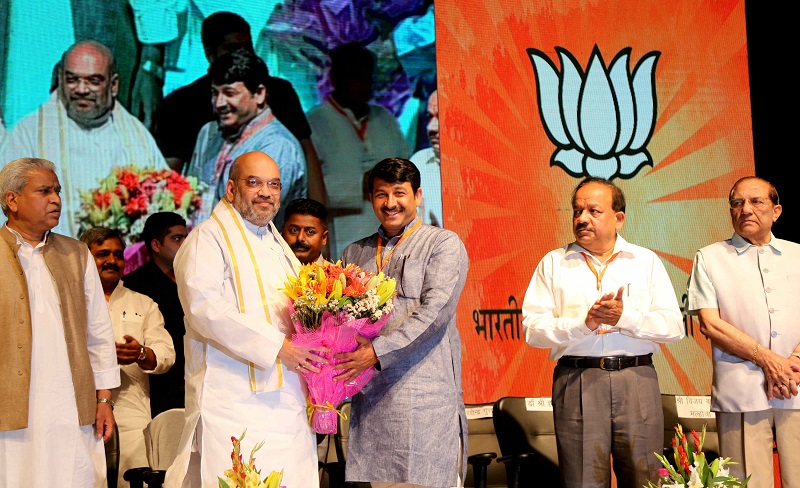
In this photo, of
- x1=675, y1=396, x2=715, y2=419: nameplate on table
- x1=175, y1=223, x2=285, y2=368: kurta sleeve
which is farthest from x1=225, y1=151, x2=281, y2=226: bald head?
x1=675, y1=396, x2=715, y2=419: nameplate on table

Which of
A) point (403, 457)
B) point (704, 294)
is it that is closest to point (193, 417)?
point (403, 457)

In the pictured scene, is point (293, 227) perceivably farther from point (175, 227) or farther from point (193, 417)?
point (193, 417)

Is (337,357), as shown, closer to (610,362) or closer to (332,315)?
(332,315)

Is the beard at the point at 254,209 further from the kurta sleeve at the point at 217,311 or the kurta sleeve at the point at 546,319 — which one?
the kurta sleeve at the point at 546,319

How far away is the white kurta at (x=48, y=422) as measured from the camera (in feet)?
11.2

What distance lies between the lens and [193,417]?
3299mm

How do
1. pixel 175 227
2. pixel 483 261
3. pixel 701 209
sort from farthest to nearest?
pixel 701 209 < pixel 483 261 < pixel 175 227

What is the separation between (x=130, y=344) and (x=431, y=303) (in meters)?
1.73

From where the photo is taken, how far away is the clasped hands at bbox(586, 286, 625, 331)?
3.65 m

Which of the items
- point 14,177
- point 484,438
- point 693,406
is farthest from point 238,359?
point 693,406

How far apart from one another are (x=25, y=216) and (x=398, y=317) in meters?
1.58

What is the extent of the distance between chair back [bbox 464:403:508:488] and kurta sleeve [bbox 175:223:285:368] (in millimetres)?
2070

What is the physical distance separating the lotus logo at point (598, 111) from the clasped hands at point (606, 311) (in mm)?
2525

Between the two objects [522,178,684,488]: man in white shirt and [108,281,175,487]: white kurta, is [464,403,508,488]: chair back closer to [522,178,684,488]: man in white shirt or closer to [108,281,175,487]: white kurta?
[522,178,684,488]: man in white shirt
